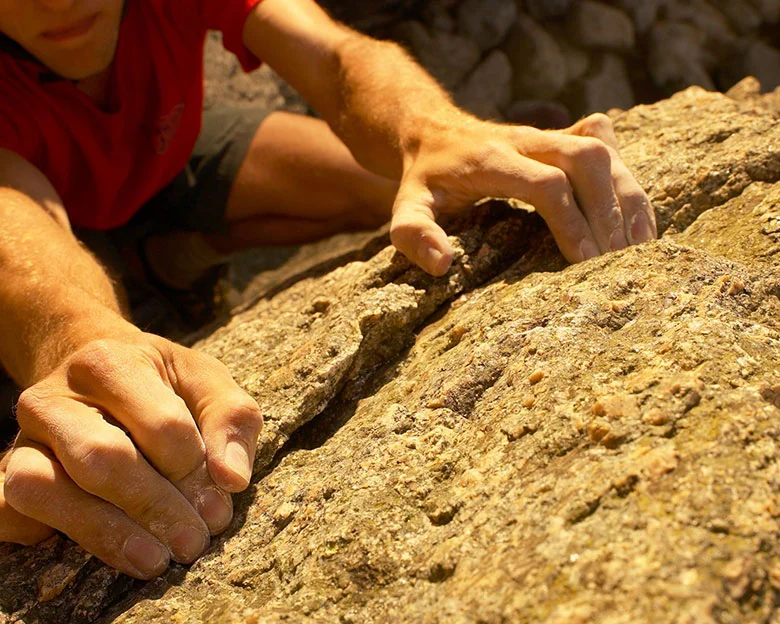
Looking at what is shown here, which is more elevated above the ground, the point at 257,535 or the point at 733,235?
the point at 733,235

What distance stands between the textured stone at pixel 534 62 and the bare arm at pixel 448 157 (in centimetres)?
197

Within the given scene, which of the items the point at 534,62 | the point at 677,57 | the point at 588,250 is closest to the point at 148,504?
the point at 588,250

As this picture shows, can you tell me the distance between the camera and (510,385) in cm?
101

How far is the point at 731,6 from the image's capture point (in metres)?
3.65

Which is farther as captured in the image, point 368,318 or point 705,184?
point 705,184

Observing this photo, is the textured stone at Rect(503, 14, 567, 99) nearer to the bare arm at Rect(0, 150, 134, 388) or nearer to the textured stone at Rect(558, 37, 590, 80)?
the textured stone at Rect(558, 37, 590, 80)

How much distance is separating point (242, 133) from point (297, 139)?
0.19 m

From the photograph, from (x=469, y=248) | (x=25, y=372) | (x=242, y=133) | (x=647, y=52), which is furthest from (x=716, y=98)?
(x=647, y=52)

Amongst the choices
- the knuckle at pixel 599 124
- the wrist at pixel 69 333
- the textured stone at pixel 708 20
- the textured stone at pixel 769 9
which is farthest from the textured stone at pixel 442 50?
the wrist at pixel 69 333

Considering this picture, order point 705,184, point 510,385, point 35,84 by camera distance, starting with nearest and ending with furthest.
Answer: point 510,385 < point 705,184 < point 35,84

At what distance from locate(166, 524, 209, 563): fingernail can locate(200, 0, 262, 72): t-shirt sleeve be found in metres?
1.26

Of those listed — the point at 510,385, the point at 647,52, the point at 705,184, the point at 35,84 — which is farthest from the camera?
the point at 647,52

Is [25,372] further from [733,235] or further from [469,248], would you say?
[733,235]

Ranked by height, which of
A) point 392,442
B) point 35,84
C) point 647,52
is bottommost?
point 647,52
